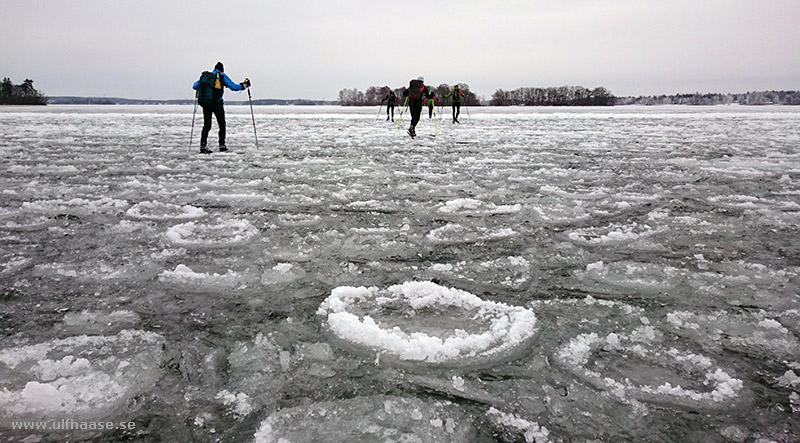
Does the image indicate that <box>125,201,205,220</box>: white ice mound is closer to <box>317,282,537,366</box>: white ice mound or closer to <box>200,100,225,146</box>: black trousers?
<box>317,282,537,366</box>: white ice mound

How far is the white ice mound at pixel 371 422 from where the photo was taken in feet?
4.17

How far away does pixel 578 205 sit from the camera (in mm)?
4184

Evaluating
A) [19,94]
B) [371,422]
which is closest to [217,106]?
[371,422]

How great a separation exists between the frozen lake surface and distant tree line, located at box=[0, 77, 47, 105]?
116 m

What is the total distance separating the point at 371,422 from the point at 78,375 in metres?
1.09

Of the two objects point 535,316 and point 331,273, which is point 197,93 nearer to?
point 331,273

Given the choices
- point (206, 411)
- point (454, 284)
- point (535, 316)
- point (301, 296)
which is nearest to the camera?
point (206, 411)

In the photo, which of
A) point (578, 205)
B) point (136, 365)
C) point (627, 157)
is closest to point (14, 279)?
point (136, 365)

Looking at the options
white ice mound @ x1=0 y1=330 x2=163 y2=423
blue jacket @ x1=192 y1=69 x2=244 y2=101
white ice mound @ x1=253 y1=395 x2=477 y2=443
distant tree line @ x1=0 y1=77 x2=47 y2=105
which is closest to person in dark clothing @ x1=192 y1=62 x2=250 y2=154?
blue jacket @ x1=192 y1=69 x2=244 y2=101

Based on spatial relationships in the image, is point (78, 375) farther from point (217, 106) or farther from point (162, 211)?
point (217, 106)

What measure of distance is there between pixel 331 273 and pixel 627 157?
717 cm

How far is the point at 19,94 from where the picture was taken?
97.9 metres

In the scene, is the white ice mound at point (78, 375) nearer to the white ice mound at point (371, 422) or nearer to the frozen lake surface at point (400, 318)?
the frozen lake surface at point (400, 318)

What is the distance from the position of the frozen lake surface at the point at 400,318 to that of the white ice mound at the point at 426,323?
0.01 metres
